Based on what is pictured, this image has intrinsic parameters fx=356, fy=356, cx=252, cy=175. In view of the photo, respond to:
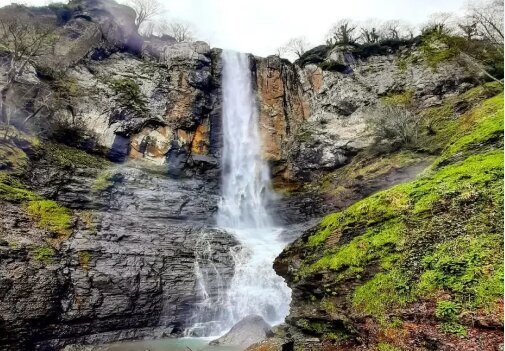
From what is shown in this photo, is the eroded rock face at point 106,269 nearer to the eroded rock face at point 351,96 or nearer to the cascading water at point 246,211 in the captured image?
the cascading water at point 246,211

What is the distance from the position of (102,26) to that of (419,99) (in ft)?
102

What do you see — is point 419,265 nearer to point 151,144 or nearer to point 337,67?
point 151,144

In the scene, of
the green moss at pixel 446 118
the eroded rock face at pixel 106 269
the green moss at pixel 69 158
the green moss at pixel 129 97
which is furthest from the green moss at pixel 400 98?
Result: the green moss at pixel 69 158

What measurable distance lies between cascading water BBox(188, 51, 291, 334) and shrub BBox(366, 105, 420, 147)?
10656mm

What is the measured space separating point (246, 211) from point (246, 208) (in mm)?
309

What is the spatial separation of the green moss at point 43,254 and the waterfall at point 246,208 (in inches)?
359

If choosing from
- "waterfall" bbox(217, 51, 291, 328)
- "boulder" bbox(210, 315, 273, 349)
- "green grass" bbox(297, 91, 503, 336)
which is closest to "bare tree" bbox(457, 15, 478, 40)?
"waterfall" bbox(217, 51, 291, 328)

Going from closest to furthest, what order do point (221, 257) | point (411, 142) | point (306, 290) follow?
point (306, 290), point (221, 257), point (411, 142)

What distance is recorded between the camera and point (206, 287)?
1991 centimetres

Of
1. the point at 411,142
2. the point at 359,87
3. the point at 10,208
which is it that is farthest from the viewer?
the point at 359,87

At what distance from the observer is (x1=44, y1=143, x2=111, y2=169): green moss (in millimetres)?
23750

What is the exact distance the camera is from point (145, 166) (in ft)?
93.7

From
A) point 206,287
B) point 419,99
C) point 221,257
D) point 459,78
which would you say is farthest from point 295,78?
point 206,287

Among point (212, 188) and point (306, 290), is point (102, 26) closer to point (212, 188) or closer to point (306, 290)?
point (212, 188)
